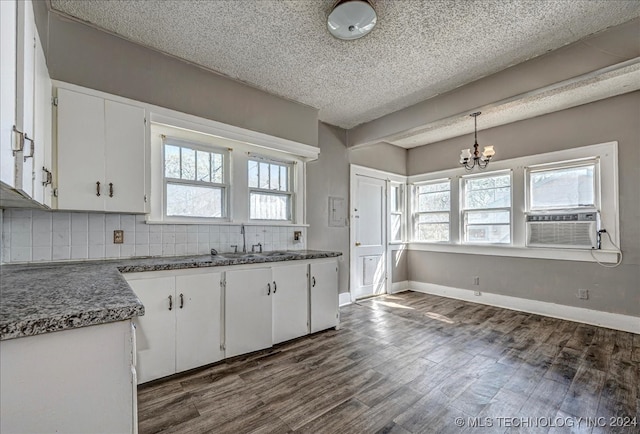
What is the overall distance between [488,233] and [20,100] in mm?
5395

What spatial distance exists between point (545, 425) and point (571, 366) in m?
1.10

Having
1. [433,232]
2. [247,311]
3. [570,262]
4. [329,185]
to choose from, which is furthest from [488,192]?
[247,311]

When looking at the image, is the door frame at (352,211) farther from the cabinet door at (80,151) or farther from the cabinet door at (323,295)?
the cabinet door at (80,151)

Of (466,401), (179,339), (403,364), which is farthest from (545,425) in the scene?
(179,339)

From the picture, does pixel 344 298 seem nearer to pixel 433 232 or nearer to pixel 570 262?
pixel 433 232

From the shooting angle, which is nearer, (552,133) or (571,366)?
(571,366)

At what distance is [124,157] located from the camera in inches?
94.7

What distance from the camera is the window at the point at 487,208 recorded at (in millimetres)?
4519

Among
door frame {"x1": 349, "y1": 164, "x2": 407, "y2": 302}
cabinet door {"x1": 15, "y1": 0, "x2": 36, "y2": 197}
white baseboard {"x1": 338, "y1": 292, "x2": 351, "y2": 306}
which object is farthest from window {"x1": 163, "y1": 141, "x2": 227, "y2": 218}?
white baseboard {"x1": 338, "y1": 292, "x2": 351, "y2": 306}

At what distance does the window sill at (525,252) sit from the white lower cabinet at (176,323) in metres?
4.11

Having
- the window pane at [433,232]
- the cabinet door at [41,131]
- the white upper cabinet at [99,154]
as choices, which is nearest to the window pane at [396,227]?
the window pane at [433,232]

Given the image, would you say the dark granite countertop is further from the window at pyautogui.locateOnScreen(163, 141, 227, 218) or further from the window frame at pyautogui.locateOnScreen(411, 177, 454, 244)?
the window frame at pyautogui.locateOnScreen(411, 177, 454, 244)

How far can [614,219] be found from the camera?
352 cm

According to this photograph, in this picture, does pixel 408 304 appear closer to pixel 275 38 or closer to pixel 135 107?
pixel 275 38
